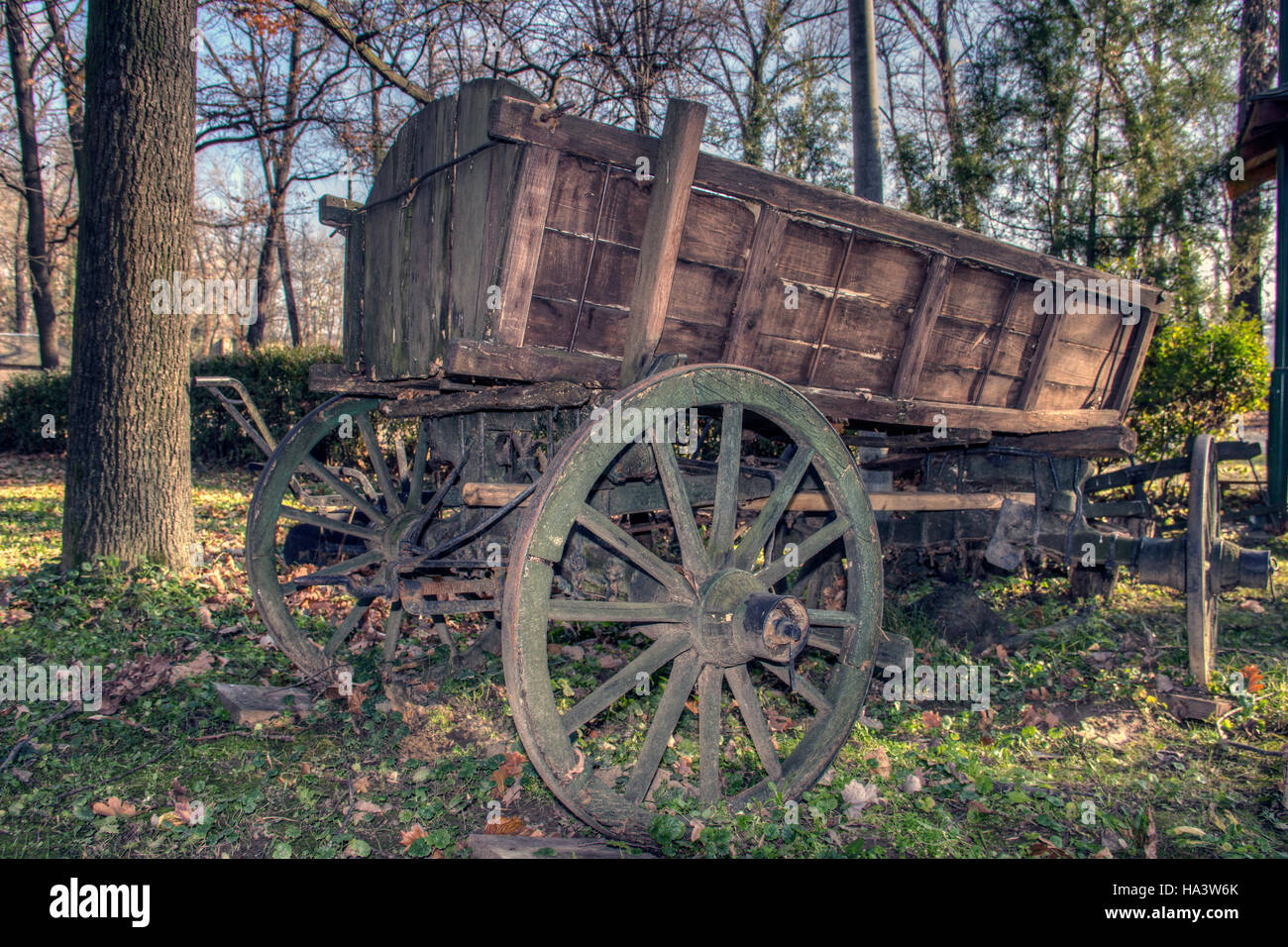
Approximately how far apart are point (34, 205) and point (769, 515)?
19856 mm

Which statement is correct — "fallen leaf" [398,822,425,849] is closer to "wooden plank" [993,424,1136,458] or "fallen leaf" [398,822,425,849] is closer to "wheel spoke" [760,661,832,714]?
"wheel spoke" [760,661,832,714]

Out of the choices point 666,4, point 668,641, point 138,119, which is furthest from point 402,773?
point 666,4

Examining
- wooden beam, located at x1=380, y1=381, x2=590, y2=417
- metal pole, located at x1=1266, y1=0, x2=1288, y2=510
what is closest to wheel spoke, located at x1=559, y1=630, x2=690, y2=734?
wooden beam, located at x1=380, y1=381, x2=590, y2=417

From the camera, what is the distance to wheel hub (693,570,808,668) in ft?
9.34

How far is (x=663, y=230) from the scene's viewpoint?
2.94 meters

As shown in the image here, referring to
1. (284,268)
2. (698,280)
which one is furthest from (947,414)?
(284,268)

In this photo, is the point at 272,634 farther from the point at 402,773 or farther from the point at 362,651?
the point at 402,773

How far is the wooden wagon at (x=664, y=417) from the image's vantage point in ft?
9.23

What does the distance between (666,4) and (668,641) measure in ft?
35.8

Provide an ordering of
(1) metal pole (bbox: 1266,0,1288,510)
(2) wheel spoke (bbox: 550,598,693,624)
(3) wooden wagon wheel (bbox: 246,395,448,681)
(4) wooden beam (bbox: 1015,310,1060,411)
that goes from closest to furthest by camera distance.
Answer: (2) wheel spoke (bbox: 550,598,693,624)
(3) wooden wagon wheel (bbox: 246,395,448,681)
(4) wooden beam (bbox: 1015,310,1060,411)
(1) metal pole (bbox: 1266,0,1288,510)

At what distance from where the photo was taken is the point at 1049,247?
9617mm

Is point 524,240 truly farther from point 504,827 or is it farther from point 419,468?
point 504,827

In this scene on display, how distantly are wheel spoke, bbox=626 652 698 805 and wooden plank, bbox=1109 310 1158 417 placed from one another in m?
3.61

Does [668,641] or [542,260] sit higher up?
[542,260]
